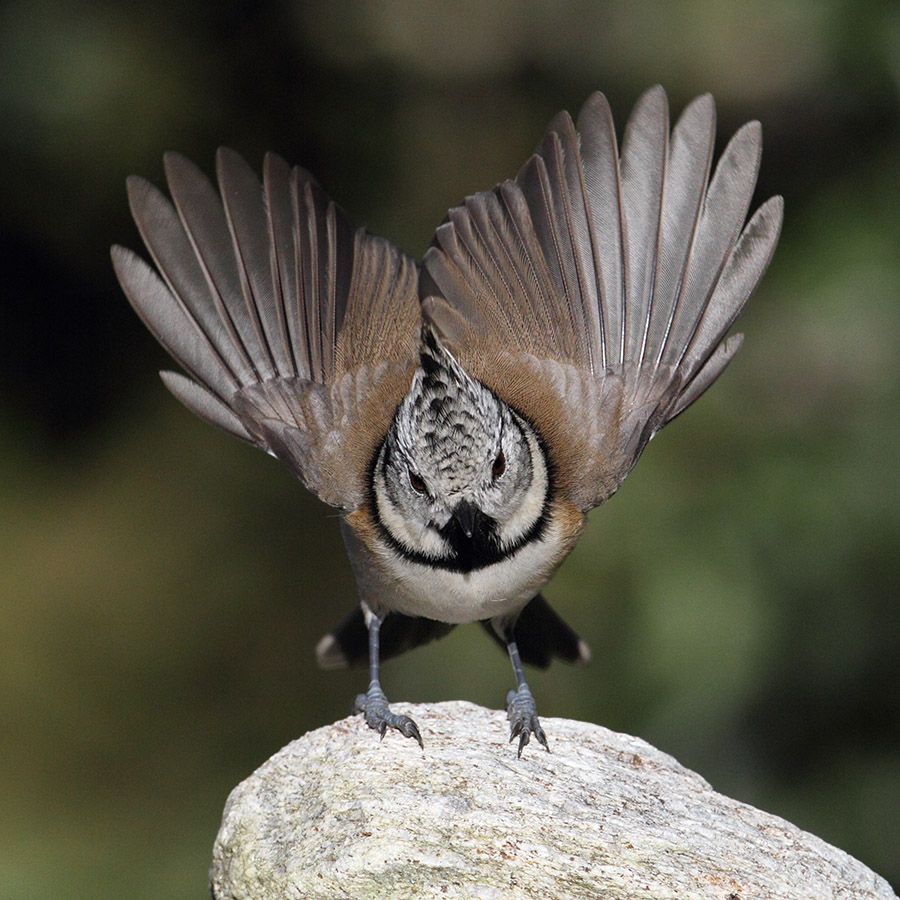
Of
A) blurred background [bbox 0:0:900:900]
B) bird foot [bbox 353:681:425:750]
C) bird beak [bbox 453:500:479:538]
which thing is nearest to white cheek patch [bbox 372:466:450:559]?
bird beak [bbox 453:500:479:538]

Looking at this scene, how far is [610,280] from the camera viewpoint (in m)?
3.67

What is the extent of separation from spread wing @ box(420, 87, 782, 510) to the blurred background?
1.44 metres

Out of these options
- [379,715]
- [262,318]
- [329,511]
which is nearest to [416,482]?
[379,715]

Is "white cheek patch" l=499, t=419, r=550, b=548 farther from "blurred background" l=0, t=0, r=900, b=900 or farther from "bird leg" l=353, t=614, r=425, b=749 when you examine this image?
"blurred background" l=0, t=0, r=900, b=900

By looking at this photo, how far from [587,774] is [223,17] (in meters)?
4.45

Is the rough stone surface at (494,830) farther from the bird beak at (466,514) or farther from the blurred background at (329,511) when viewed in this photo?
the blurred background at (329,511)

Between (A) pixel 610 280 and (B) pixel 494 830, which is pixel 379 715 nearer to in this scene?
(B) pixel 494 830

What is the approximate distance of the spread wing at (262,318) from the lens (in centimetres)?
358

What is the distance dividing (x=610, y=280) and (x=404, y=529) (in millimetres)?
950

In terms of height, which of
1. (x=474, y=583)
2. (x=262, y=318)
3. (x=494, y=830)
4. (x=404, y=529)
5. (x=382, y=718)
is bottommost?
(x=494, y=830)

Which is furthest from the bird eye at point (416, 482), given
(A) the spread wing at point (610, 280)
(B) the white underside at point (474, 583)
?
(A) the spread wing at point (610, 280)

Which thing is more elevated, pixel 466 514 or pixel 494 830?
pixel 466 514

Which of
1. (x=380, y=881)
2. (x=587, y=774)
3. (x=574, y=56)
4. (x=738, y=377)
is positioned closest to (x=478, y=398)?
(x=587, y=774)

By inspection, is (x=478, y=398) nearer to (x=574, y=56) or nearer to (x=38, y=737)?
(x=574, y=56)
